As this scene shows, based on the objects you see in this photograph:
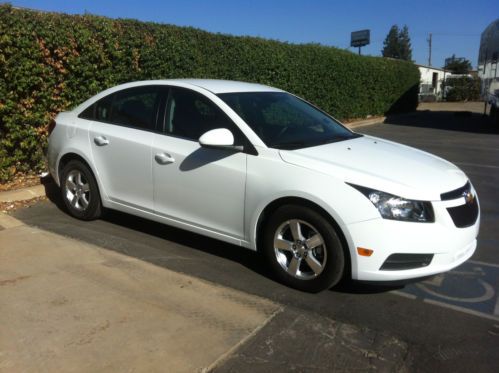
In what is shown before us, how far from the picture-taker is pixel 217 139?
4082 millimetres

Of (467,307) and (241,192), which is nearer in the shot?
(467,307)

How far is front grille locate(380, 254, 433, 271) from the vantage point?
11.8ft

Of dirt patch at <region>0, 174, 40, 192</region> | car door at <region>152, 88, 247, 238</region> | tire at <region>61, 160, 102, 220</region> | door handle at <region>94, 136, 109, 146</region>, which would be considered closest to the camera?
car door at <region>152, 88, 247, 238</region>

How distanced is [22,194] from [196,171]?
313cm

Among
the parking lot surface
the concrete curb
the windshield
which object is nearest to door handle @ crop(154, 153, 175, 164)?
the windshield

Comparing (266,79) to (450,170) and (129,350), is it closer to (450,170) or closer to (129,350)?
(450,170)

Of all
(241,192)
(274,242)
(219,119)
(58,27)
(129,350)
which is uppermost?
(58,27)

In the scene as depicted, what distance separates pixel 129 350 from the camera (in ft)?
10.2

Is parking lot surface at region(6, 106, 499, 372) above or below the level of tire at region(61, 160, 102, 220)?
below

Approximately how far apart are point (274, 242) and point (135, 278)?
1.15m

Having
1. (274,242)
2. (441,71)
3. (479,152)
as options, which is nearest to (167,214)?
(274,242)

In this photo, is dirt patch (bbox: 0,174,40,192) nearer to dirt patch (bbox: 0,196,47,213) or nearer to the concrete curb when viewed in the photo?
the concrete curb

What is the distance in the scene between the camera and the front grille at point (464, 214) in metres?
3.72

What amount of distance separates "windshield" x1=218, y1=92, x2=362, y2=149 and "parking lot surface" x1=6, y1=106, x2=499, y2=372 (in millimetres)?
1132
